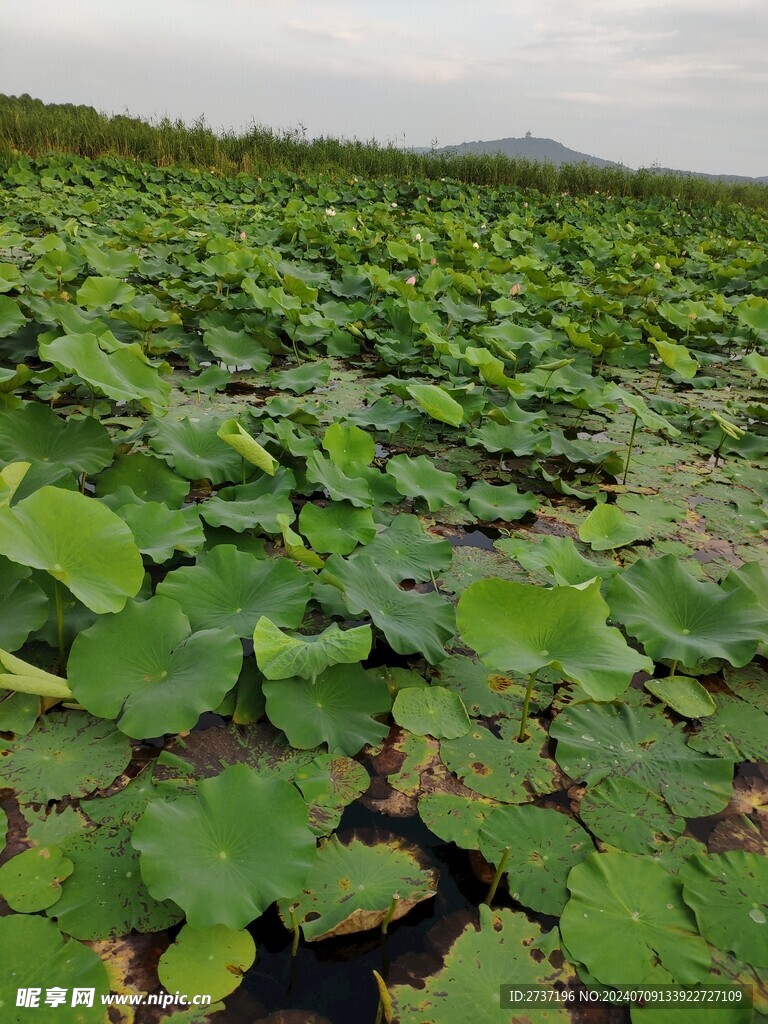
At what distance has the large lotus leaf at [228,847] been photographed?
3.34ft

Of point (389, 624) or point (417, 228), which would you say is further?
point (417, 228)

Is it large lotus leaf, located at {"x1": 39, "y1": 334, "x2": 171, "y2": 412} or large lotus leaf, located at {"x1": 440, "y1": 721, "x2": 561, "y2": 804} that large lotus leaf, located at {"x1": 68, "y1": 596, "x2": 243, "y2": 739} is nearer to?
large lotus leaf, located at {"x1": 440, "y1": 721, "x2": 561, "y2": 804}

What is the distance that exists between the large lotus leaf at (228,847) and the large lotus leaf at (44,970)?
13 cm

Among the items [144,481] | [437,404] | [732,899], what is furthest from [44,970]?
[437,404]

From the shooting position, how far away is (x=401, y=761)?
1.42 meters

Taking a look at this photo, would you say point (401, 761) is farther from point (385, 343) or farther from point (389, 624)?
point (385, 343)

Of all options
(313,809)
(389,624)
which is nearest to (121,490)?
(389,624)

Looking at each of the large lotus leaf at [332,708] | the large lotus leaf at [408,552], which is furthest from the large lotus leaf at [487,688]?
the large lotus leaf at [408,552]

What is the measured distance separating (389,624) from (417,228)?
21.0 ft

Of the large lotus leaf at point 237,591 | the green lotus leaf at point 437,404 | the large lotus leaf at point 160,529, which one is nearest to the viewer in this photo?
the large lotus leaf at point 237,591

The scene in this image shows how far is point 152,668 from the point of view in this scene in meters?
1.42

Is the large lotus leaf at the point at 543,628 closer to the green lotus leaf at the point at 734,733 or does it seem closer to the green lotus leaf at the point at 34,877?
Answer: the green lotus leaf at the point at 734,733

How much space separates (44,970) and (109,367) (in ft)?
5.59

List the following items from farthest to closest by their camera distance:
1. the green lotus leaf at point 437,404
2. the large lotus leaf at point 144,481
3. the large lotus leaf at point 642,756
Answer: the green lotus leaf at point 437,404 → the large lotus leaf at point 144,481 → the large lotus leaf at point 642,756
